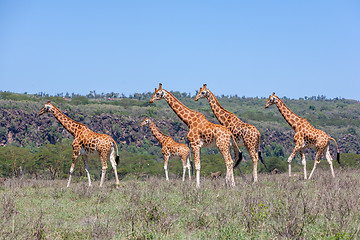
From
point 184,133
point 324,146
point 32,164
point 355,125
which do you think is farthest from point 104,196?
point 355,125

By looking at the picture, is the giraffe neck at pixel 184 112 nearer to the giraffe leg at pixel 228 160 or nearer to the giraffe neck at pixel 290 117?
the giraffe leg at pixel 228 160

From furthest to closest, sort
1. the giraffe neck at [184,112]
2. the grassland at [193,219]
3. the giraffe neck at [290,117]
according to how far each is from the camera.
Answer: the giraffe neck at [290,117] < the giraffe neck at [184,112] < the grassland at [193,219]

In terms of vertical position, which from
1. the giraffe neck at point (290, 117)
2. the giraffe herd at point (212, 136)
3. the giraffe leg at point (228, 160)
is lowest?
the giraffe leg at point (228, 160)

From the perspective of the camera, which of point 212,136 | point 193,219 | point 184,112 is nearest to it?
point 193,219

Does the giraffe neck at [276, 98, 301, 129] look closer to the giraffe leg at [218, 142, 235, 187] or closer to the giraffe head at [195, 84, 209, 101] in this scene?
the giraffe head at [195, 84, 209, 101]

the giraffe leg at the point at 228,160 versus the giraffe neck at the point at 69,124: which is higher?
the giraffe neck at the point at 69,124

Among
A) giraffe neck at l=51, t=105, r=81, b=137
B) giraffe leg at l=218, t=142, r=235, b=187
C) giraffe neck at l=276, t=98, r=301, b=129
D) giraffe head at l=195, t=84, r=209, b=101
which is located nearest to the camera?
giraffe leg at l=218, t=142, r=235, b=187

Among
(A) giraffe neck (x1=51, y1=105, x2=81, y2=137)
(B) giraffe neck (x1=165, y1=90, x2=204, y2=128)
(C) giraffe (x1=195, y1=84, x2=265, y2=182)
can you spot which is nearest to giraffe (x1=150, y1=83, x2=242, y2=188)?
(B) giraffe neck (x1=165, y1=90, x2=204, y2=128)

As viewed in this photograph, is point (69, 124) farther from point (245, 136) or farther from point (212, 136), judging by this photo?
point (245, 136)

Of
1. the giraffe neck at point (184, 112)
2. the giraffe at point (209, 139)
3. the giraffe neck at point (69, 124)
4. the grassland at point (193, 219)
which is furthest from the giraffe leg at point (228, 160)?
the giraffe neck at point (69, 124)

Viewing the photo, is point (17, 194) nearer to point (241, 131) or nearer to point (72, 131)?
point (72, 131)

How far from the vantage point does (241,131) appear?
14281 mm

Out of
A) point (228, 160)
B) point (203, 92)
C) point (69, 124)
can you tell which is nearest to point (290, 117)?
point (203, 92)

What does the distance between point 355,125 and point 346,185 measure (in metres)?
91.6
